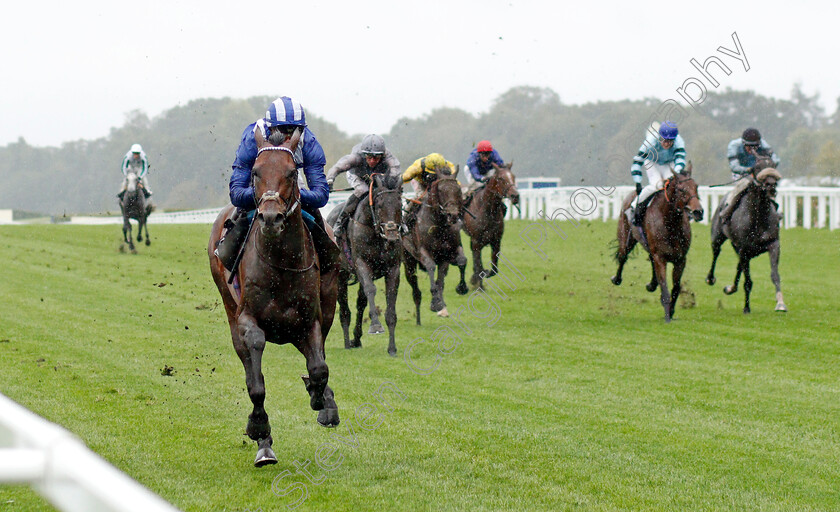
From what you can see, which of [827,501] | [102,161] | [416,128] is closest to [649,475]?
[827,501]

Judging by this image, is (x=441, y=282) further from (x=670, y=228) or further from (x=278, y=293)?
(x=278, y=293)

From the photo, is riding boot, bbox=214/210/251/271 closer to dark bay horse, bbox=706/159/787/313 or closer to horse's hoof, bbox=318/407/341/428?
horse's hoof, bbox=318/407/341/428

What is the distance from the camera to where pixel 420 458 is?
250 inches

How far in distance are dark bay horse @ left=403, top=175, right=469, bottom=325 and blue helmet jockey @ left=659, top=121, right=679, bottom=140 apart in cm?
282

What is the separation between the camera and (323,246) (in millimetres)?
6609

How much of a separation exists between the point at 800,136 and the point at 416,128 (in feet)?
68.7

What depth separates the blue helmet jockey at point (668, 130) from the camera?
1306 cm

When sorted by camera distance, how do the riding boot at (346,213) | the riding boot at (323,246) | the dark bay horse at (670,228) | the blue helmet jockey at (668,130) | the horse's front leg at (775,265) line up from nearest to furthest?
the riding boot at (323,246) → the riding boot at (346,213) → the dark bay horse at (670,228) → the blue helmet jockey at (668,130) → the horse's front leg at (775,265)

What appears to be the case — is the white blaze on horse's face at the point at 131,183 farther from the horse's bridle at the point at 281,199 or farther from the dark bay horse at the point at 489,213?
the horse's bridle at the point at 281,199

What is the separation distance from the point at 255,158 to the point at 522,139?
130 ft

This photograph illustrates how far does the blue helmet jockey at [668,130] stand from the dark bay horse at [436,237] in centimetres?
282

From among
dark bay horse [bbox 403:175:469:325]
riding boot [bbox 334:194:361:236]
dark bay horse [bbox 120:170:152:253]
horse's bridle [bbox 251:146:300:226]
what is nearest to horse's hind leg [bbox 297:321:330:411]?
horse's bridle [bbox 251:146:300:226]

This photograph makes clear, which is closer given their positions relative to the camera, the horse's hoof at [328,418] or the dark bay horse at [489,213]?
the horse's hoof at [328,418]

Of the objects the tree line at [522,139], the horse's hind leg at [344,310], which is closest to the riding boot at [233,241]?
the horse's hind leg at [344,310]
